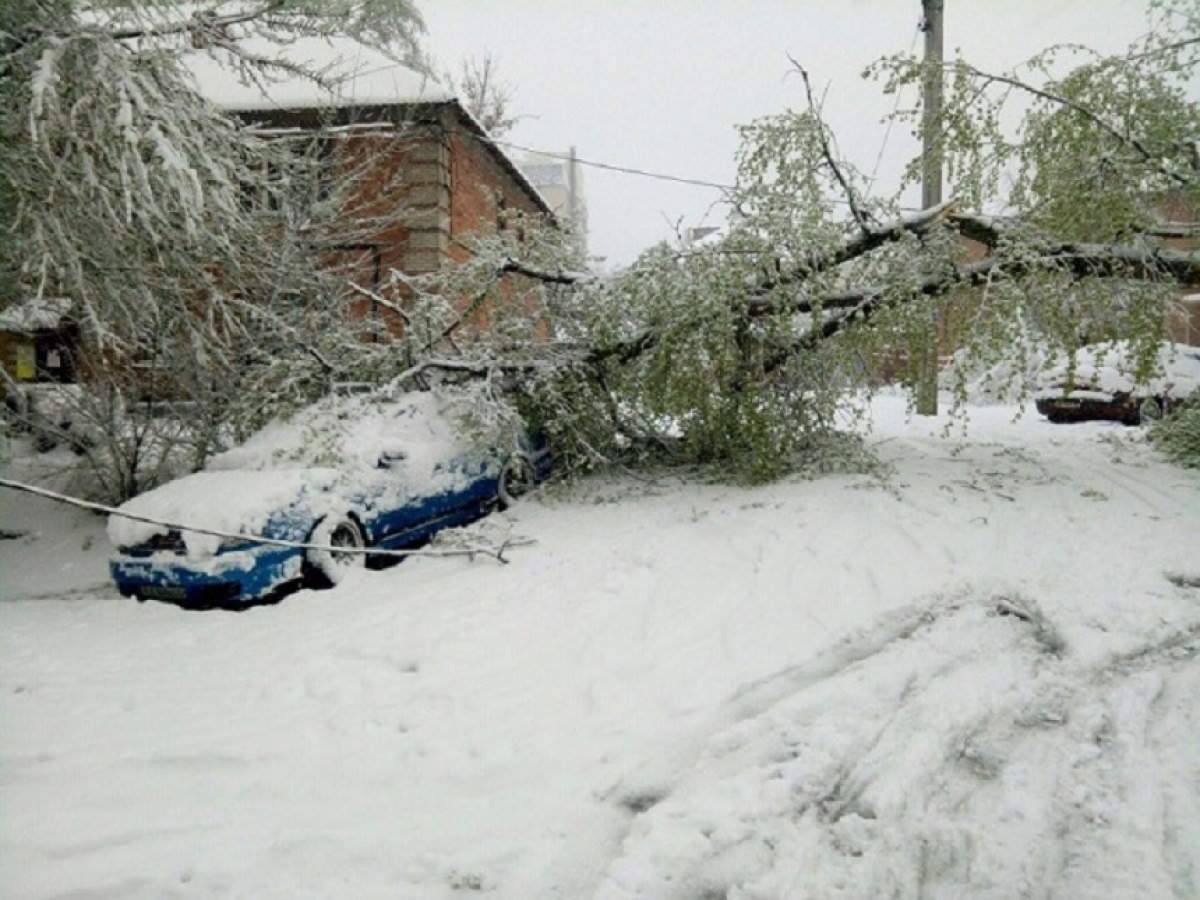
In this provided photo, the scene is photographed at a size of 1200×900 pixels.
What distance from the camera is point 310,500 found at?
5.30 metres

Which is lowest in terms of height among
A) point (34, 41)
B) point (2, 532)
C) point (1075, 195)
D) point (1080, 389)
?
point (2, 532)

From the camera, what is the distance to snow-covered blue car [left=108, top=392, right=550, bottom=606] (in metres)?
4.94

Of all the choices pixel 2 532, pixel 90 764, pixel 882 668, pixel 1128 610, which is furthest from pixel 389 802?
pixel 2 532

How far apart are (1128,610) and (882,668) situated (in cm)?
163

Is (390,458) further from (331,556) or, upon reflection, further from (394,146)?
(394,146)

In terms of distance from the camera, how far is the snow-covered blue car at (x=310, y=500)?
16.2ft

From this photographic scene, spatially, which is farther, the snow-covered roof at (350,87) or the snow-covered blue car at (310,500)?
the snow-covered roof at (350,87)

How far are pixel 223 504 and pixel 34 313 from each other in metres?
3.21

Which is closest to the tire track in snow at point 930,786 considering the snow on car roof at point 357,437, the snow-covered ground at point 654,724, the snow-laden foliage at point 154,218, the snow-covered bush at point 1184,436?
the snow-covered ground at point 654,724

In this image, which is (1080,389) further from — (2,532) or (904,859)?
(2,532)

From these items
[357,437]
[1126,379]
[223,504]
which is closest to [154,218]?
[357,437]

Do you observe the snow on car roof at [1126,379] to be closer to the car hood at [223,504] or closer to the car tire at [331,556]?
the car tire at [331,556]

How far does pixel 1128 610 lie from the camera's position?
4.04 metres

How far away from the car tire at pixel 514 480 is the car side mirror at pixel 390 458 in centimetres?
111
